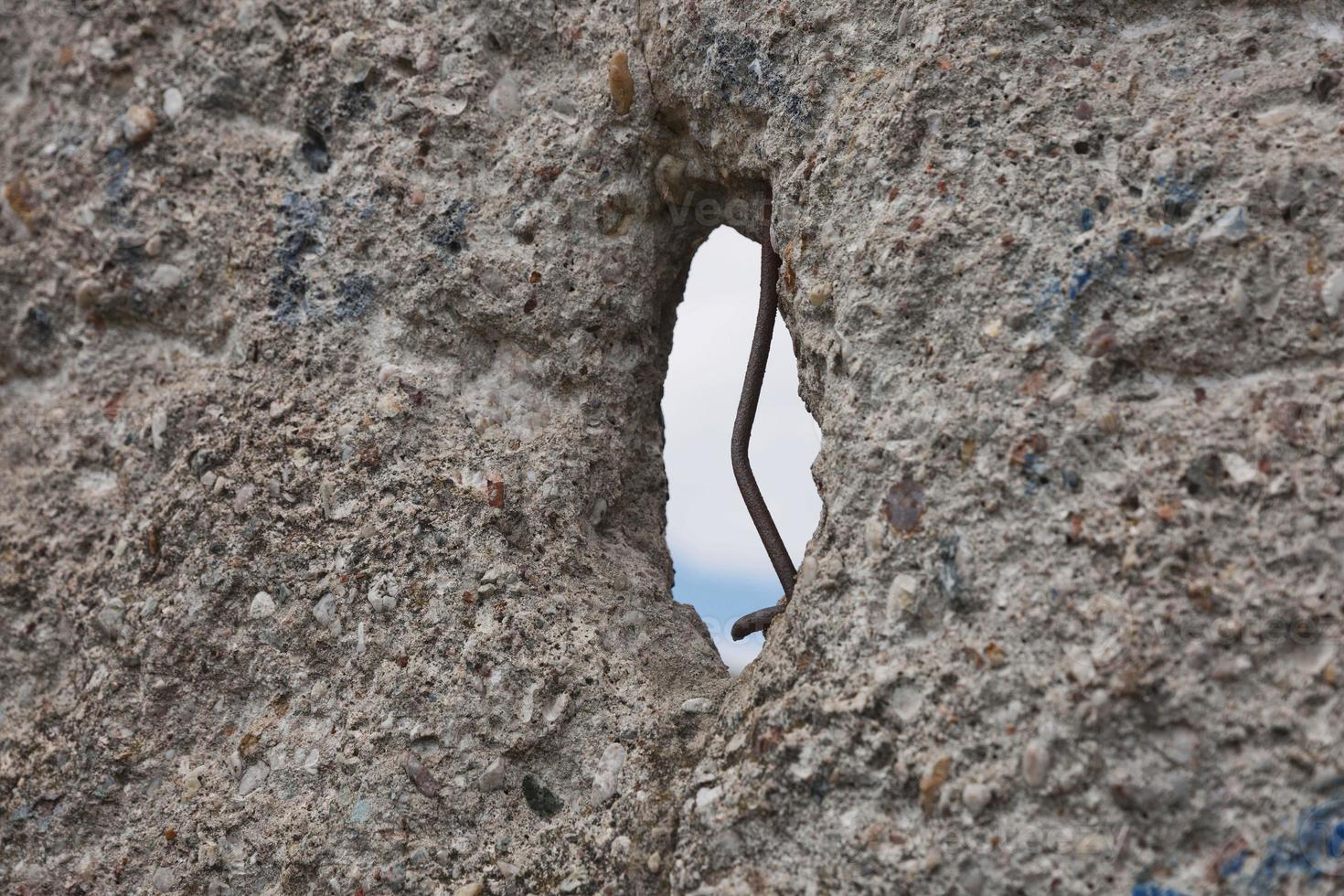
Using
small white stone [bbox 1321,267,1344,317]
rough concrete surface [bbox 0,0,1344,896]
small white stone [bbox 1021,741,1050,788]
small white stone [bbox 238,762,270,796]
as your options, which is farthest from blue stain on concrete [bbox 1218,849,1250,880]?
small white stone [bbox 238,762,270,796]

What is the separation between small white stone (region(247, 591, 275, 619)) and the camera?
3.72ft

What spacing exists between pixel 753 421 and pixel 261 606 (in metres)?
0.54

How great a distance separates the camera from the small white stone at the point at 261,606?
113cm

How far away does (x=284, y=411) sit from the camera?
1.18 m

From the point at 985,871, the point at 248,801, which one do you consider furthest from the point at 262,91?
the point at 985,871

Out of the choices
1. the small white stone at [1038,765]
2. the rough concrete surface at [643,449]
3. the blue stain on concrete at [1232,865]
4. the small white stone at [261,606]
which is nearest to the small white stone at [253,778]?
the rough concrete surface at [643,449]

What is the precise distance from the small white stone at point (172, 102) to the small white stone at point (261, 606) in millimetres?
641

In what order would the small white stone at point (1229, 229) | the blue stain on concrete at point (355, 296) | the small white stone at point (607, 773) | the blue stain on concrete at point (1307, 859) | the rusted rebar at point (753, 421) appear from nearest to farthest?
the blue stain on concrete at point (1307, 859)
the small white stone at point (1229, 229)
the small white stone at point (607, 773)
the rusted rebar at point (753, 421)
the blue stain on concrete at point (355, 296)

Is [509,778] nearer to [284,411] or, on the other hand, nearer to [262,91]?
[284,411]

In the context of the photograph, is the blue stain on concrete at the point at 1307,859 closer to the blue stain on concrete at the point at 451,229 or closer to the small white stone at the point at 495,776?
the small white stone at the point at 495,776

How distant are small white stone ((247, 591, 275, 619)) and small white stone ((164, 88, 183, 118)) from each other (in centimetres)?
64

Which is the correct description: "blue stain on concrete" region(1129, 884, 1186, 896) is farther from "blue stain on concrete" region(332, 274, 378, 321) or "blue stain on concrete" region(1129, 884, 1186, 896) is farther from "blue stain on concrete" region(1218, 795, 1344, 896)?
"blue stain on concrete" region(332, 274, 378, 321)

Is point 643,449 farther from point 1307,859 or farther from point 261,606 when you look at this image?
point 1307,859

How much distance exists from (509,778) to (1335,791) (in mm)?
648
